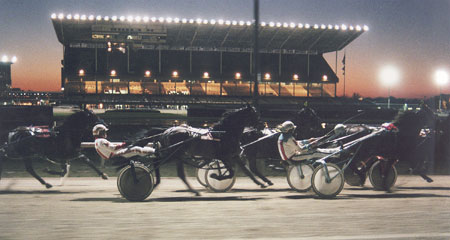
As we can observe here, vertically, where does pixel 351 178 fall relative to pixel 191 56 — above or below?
below

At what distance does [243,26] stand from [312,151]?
36295mm

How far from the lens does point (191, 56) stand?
48.5 metres

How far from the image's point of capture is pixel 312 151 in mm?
7801

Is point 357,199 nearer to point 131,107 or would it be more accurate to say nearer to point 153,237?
point 153,237

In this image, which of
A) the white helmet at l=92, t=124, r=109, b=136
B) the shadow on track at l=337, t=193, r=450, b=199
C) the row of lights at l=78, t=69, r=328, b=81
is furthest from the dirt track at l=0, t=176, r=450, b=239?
the row of lights at l=78, t=69, r=328, b=81

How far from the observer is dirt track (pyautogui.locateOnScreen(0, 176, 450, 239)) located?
4980mm

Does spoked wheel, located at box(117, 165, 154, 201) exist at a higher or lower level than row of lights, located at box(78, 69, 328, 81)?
lower

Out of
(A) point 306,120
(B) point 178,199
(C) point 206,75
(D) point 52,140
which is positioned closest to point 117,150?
(B) point 178,199

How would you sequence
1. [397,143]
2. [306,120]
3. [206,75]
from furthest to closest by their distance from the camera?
[206,75]
[306,120]
[397,143]

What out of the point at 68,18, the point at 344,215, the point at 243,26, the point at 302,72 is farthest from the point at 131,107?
the point at 344,215

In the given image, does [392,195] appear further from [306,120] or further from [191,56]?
[191,56]

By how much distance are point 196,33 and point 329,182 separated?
38952 millimetres

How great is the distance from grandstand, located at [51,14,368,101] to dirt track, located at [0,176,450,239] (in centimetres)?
3490

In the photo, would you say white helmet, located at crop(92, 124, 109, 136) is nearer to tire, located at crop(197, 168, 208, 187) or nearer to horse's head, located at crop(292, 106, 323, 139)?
tire, located at crop(197, 168, 208, 187)
